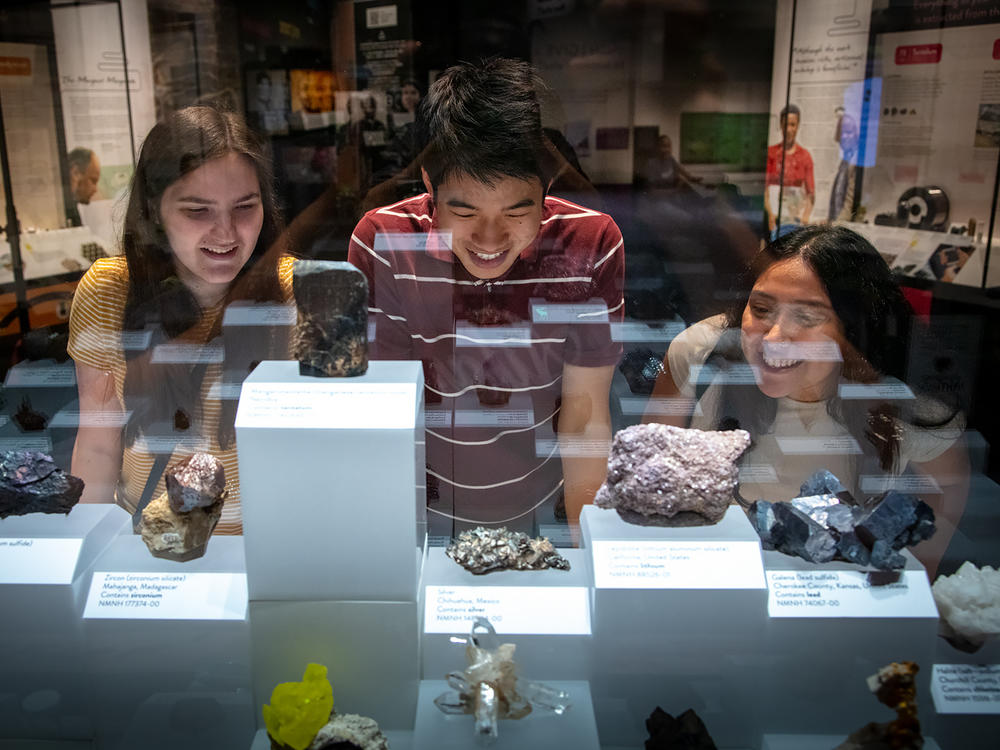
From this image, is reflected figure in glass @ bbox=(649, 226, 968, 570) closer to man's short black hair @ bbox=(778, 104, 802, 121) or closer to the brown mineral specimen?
man's short black hair @ bbox=(778, 104, 802, 121)

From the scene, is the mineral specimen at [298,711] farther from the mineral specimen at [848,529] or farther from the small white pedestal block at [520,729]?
the mineral specimen at [848,529]

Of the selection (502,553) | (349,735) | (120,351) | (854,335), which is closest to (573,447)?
(502,553)

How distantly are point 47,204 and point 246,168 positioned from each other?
609mm

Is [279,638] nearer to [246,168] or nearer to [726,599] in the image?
[726,599]

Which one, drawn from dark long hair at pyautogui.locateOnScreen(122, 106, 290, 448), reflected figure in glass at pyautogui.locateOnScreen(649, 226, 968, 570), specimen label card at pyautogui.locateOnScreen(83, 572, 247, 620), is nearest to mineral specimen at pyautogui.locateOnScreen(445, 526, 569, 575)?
specimen label card at pyautogui.locateOnScreen(83, 572, 247, 620)

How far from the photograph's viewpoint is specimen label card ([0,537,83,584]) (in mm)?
1523

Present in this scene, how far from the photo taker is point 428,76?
1.79 meters

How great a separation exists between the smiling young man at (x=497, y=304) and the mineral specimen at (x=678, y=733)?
0.61 m

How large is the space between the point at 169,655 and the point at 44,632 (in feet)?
0.82

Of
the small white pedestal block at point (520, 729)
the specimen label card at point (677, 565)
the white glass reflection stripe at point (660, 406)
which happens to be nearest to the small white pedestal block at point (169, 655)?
the small white pedestal block at point (520, 729)

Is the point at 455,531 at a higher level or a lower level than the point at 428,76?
lower

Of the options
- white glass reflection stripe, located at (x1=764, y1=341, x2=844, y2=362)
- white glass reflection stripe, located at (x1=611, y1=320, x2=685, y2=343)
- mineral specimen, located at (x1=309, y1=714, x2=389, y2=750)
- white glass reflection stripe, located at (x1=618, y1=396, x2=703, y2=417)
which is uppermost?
white glass reflection stripe, located at (x1=611, y1=320, x2=685, y2=343)

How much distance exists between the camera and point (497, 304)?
1930 millimetres

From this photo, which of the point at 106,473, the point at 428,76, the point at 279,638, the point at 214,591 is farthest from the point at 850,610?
the point at 106,473
